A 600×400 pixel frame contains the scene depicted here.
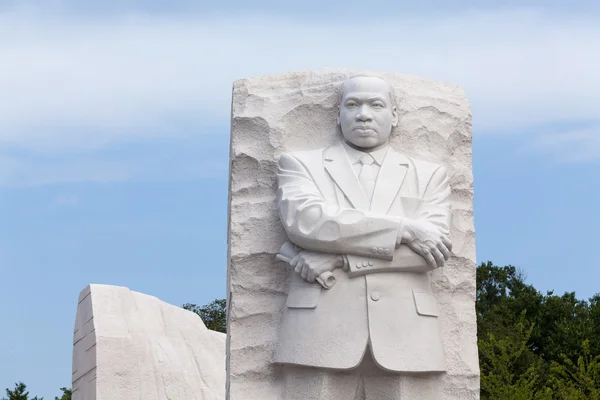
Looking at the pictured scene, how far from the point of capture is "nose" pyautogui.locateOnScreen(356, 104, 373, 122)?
22.0ft

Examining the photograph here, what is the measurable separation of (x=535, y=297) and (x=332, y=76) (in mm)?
14047

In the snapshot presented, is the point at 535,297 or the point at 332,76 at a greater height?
the point at 535,297

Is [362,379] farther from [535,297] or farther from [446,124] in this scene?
[535,297]

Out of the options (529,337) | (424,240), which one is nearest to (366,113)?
(424,240)

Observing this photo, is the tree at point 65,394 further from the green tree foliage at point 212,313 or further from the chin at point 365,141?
the chin at point 365,141

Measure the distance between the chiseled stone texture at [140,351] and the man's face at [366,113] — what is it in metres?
4.66

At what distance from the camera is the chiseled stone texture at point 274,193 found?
671cm

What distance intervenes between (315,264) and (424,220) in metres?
0.75

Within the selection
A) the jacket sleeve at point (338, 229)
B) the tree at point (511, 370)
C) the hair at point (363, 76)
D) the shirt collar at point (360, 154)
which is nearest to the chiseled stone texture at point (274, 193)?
the hair at point (363, 76)

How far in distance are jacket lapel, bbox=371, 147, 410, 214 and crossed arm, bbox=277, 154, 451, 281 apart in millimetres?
142

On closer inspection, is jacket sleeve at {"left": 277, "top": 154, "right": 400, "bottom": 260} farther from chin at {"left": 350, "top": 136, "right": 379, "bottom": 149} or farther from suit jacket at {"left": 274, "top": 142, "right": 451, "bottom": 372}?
chin at {"left": 350, "top": 136, "right": 379, "bottom": 149}

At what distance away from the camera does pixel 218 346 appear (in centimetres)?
1188

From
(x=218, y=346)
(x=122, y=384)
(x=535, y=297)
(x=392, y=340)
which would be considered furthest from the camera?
(x=535, y=297)

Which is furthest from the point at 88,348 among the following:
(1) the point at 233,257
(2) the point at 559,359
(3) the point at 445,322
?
(2) the point at 559,359
